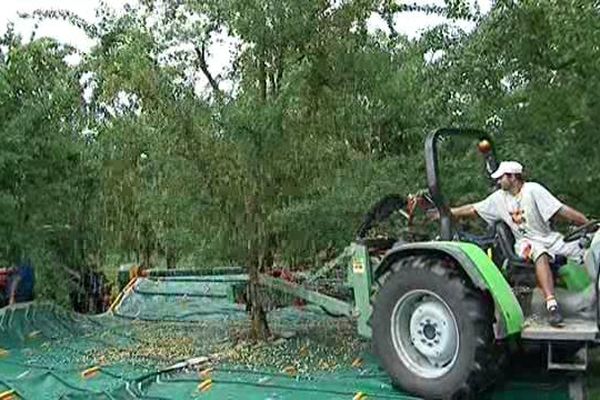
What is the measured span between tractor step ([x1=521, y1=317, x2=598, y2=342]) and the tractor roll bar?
3.15ft

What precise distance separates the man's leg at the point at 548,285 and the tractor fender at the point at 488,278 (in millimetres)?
194

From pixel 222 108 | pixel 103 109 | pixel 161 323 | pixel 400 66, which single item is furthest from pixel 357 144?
pixel 161 323

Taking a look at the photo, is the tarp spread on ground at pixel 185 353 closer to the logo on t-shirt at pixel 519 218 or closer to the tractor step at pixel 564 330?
the tractor step at pixel 564 330

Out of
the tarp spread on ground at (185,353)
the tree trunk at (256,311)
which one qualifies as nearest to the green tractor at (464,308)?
the tarp spread on ground at (185,353)

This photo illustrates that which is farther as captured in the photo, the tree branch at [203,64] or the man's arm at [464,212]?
the tree branch at [203,64]

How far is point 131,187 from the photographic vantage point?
8.59 meters

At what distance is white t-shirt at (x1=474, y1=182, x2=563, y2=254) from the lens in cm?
581

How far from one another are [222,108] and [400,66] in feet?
5.60

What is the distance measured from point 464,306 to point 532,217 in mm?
794

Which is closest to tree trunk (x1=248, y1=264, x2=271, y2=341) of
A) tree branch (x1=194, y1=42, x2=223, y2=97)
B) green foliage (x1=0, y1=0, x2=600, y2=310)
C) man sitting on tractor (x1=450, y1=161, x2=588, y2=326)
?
green foliage (x1=0, y1=0, x2=600, y2=310)

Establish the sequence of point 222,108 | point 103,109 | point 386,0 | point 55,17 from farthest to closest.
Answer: point 55,17 → point 103,109 → point 386,0 → point 222,108

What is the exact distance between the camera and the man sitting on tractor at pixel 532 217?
5.58 meters

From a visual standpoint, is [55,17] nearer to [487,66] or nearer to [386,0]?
[386,0]

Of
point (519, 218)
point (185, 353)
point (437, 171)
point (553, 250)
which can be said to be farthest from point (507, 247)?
→ point (185, 353)
